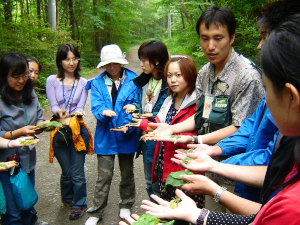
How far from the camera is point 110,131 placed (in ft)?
12.3

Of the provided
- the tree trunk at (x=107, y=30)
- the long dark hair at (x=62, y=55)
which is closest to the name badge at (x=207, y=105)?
the long dark hair at (x=62, y=55)

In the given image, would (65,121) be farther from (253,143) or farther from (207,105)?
(253,143)

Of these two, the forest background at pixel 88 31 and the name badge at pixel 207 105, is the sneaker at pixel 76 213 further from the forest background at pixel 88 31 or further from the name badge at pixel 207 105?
the forest background at pixel 88 31

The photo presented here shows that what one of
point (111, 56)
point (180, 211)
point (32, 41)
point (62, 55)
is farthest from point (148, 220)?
point (32, 41)

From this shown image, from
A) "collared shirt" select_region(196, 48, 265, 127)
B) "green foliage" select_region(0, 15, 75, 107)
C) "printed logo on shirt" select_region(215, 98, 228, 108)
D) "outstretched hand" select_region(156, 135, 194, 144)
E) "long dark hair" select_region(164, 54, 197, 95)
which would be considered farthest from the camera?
"green foliage" select_region(0, 15, 75, 107)

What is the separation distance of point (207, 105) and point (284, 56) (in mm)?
1639

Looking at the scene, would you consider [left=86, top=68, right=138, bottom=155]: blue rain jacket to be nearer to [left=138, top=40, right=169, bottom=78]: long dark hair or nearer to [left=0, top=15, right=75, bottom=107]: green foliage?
[left=138, top=40, right=169, bottom=78]: long dark hair

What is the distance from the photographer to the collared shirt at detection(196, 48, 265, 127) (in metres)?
2.27

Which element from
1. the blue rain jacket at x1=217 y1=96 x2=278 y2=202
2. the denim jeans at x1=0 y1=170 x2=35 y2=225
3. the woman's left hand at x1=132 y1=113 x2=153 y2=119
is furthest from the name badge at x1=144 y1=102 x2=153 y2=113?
the denim jeans at x1=0 y1=170 x2=35 y2=225

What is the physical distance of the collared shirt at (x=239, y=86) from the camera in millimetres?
2270

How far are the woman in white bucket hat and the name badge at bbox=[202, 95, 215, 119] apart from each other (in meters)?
1.30

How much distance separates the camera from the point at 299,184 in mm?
999

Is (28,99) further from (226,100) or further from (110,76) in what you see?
(226,100)

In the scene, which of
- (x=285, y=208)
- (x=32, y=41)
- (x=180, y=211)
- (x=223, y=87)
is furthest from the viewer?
(x=32, y=41)
